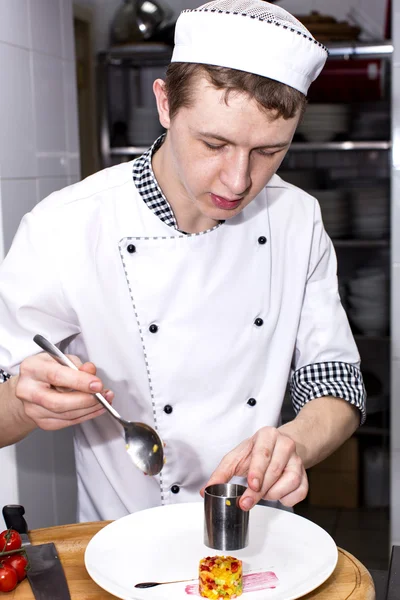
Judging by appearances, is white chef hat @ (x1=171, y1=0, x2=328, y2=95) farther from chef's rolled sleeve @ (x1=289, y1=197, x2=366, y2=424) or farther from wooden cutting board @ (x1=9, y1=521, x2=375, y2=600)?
wooden cutting board @ (x1=9, y1=521, x2=375, y2=600)

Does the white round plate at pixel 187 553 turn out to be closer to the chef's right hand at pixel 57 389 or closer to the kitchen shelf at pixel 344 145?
the chef's right hand at pixel 57 389

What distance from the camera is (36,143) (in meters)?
2.07

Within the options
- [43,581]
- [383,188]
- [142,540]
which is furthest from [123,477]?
[383,188]

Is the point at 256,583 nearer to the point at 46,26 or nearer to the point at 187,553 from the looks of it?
the point at 187,553

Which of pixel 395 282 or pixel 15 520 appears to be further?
pixel 395 282

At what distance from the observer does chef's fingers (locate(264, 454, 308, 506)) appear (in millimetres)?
1238

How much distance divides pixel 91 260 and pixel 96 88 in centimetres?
260

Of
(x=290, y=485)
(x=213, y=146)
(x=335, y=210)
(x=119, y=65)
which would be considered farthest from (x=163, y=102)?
(x=119, y=65)

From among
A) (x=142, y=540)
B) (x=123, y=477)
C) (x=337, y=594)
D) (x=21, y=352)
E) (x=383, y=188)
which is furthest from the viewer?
(x=383, y=188)

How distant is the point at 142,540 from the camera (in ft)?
4.19

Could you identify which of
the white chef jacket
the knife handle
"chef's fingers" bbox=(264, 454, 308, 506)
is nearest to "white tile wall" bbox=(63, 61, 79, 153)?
the white chef jacket

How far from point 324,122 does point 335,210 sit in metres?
0.40

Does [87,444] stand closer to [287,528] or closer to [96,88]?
[287,528]

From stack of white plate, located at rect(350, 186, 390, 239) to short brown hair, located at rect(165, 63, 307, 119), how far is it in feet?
7.63
